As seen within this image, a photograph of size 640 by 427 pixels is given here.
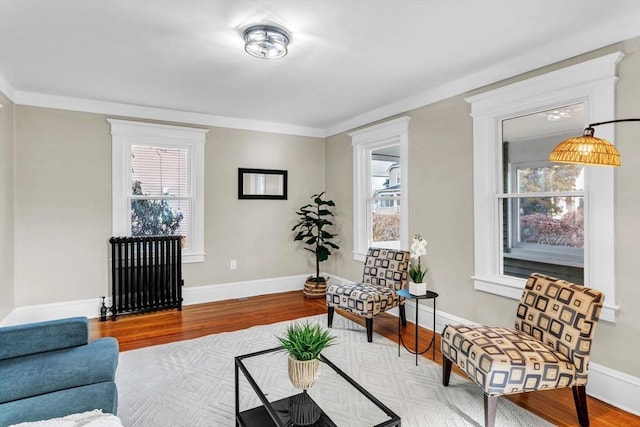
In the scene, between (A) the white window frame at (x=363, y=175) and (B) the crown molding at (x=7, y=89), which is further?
(A) the white window frame at (x=363, y=175)

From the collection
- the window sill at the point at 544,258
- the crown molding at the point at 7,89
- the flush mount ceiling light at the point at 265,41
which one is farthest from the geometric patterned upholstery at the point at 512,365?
the crown molding at the point at 7,89

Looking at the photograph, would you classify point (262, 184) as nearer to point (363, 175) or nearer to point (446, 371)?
point (363, 175)

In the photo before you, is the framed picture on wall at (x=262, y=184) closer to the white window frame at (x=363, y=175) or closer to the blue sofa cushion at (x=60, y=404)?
the white window frame at (x=363, y=175)

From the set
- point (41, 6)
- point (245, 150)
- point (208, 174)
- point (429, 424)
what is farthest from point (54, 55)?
point (429, 424)

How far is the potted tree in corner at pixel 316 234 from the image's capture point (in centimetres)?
480

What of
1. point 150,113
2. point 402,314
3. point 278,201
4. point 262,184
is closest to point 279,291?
point 278,201

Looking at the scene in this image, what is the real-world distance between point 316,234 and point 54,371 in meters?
3.81

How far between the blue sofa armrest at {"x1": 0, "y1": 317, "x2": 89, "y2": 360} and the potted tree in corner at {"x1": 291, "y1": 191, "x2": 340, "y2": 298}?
3.00m

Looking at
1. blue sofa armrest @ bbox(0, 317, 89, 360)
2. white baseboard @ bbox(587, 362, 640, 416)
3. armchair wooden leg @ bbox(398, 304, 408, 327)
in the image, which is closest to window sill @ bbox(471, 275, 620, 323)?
white baseboard @ bbox(587, 362, 640, 416)

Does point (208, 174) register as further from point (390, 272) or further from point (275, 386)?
point (275, 386)

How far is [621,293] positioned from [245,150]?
13.9ft

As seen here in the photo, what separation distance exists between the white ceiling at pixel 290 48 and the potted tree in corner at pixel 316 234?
164 centimetres

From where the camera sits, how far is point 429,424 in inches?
79.6

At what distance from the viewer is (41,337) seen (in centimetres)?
199
